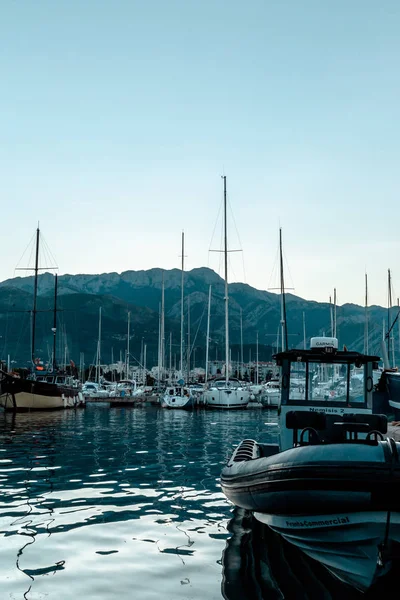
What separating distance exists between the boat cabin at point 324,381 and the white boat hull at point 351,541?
12.2 ft

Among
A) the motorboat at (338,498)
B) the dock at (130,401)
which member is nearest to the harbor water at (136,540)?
the motorboat at (338,498)

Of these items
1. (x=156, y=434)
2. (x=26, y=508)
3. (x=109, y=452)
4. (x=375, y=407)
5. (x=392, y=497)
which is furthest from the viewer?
(x=156, y=434)

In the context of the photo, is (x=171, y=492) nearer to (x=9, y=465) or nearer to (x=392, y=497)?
(x=9, y=465)

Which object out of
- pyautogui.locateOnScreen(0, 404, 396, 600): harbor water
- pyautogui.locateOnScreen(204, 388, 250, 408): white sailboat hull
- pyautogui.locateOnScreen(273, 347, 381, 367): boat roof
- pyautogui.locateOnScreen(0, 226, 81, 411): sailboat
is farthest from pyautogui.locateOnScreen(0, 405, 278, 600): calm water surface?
pyautogui.locateOnScreen(204, 388, 250, 408): white sailboat hull

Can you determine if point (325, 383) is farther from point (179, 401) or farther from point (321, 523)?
point (179, 401)

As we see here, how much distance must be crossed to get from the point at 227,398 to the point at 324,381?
46441 mm

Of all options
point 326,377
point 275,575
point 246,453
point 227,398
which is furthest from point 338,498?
point 227,398

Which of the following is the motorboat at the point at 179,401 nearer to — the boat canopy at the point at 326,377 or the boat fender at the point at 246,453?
the boat fender at the point at 246,453

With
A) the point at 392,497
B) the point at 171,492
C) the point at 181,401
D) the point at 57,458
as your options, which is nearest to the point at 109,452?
the point at 57,458

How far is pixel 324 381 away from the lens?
40.9 ft

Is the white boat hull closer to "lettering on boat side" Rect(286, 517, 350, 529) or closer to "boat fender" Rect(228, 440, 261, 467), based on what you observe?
"lettering on boat side" Rect(286, 517, 350, 529)

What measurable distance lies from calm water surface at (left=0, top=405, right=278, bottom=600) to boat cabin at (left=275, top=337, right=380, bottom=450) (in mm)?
2621

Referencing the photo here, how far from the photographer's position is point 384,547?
769 centimetres

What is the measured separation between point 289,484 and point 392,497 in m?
A: 1.32
